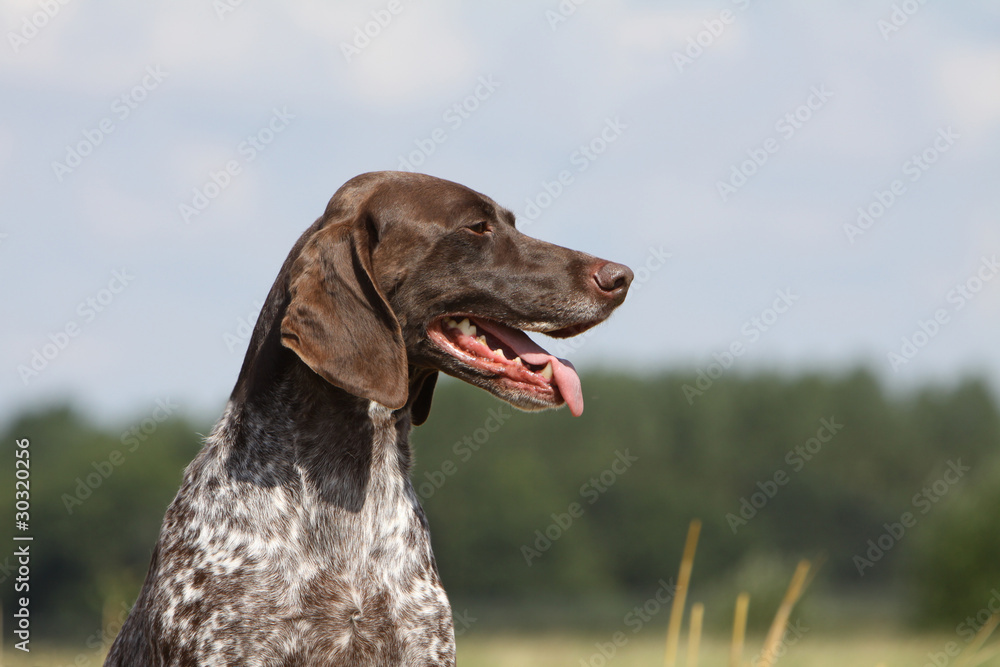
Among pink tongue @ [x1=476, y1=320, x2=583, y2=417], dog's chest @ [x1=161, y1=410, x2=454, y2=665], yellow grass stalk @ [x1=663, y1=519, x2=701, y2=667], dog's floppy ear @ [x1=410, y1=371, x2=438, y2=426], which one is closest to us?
dog's chest @ [x1=161, y1=410, x2=454, y2=665]

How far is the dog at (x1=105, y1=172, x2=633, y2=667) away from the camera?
13.4 ft

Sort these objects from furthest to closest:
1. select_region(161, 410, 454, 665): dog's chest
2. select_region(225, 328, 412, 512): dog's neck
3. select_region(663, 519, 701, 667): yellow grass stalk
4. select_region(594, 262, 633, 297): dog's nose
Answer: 1. select_region(594, 262, 633, 297): dog's nose
2. select_region(663, 519, 701, 667): yellow grass stalk
3. select_region(225, 328, 412, 512): dog's neck
4. select_region(161, 410, 454, 665): dog's chest

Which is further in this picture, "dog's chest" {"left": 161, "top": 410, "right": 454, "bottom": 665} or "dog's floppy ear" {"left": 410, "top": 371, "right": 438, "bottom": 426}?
"dog's floppy ear" {"left": 410, "top": 371, "right": 438, "bottom": 426}

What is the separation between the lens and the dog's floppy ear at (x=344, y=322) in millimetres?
4102

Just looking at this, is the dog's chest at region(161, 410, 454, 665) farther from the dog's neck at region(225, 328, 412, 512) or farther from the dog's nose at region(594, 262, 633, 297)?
the dog's nose at region(594, 262, 633, 297)

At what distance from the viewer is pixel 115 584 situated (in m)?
8.17

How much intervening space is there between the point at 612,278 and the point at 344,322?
1261 mm

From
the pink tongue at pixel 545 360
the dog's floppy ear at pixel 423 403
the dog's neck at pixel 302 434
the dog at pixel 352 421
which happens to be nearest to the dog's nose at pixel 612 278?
the dog at pixel 352 421

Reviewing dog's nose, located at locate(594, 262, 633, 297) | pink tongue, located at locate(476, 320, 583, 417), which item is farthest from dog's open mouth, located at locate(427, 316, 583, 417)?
dog's nose, located at locate(594, 262, 633, 297)

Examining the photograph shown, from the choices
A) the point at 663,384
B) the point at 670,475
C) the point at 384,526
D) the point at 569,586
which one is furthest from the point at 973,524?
the point at 663,384

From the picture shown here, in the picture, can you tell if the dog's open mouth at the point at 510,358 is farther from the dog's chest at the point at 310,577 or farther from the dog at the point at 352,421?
the dog's chest at the point at 310,577

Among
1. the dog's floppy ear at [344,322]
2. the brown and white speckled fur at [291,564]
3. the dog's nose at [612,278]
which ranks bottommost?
the brown and white speckled fur at [291,564]

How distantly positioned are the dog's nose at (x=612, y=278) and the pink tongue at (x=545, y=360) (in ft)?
1.23

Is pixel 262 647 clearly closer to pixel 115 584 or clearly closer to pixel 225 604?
pixel 225 604
